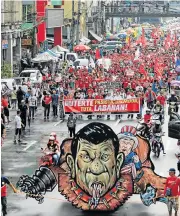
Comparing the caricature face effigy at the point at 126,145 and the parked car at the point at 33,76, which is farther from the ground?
the caricature face effigy at the point at 126,145

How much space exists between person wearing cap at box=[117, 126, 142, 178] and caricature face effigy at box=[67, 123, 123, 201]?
0.72ft

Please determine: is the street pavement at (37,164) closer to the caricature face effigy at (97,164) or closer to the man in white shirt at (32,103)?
the man in white shirt at (32,103)

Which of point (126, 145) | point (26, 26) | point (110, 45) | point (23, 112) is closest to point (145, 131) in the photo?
point (23, 112)

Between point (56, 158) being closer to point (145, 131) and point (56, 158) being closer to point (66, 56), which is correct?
point (145, 131)

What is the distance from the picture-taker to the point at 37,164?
78.6 ft

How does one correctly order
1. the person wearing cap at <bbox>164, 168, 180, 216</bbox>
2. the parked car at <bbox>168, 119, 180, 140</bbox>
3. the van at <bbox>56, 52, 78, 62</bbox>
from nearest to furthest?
1. the person wearing cap at <bbox>164, 168, 180, 216</bbox>
2. the parked car at <bbox>168, 119, 180, 140</bbox>
3. the van at <bbox>56, 52, 78, 62</bbox>

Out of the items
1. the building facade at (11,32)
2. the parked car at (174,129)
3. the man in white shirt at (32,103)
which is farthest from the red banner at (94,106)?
the building facade at (11,32)

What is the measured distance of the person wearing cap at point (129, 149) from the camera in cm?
1822

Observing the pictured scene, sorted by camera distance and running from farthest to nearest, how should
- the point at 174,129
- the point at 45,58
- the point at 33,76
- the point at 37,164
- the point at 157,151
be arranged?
the point at 45,58, the point at 33,76, the point at 174,129, the point at 157,151, the point at 37,164

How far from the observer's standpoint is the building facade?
176 ft

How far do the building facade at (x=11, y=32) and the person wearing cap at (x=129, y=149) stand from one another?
34.2 meters

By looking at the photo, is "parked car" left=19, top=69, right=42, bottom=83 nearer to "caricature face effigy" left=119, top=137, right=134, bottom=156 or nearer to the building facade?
the building facade

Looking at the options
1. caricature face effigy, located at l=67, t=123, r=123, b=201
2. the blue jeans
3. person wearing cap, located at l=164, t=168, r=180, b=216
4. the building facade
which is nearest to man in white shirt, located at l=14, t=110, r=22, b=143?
the blue jeans

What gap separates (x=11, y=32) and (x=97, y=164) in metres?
37.8
